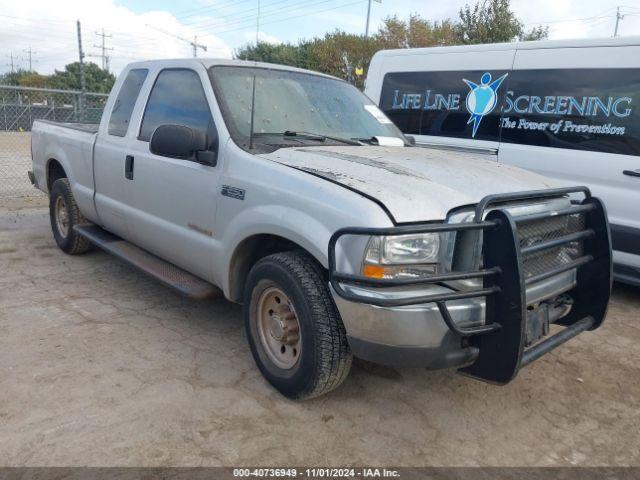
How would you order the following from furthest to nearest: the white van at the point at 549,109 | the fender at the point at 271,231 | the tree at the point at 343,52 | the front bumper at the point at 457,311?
1. the tree at the point at 343,52
2. the white van at the point at 549,109
3. the fender at the point at 271,231
4. the front bumper at the point at 457,311

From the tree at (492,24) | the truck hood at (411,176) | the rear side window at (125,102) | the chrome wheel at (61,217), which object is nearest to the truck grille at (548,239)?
the truck hood at (411,176)

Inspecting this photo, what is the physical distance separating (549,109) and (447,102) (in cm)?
117

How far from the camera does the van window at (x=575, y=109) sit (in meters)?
4.72

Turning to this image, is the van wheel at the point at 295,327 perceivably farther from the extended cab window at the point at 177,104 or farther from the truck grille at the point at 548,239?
the extended cab window at the point at 177,104

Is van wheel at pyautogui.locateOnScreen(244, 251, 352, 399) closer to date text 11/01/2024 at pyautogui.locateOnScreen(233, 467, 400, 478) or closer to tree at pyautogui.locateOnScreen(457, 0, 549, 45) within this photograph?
date text 11/01/2024 at pyautogui.locateOnScreen(233, 467, 400, 478)

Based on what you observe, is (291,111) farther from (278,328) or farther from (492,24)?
(492,24)

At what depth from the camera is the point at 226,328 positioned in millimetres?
4156

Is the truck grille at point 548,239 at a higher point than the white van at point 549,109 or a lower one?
lower

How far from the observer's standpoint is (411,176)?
115 inches

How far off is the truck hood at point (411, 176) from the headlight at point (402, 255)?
0.10 metres

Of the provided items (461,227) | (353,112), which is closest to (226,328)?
(353,112)

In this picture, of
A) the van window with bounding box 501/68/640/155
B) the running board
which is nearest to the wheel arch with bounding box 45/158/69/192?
the running board

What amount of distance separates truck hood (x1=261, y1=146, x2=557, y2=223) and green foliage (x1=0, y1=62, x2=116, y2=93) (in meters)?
68.1

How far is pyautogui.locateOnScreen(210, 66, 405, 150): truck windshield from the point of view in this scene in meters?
3.55
